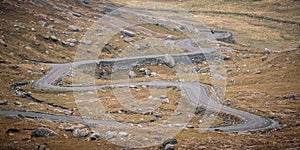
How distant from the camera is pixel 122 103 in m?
147

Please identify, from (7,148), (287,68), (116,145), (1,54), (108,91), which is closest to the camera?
(7,148)

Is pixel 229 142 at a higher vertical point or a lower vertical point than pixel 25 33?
lower

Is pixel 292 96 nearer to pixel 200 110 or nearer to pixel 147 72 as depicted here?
pixel 200 110

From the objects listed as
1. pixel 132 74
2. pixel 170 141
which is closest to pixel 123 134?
pixel 170 141

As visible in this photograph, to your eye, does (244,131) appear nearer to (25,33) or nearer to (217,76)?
(217,76)

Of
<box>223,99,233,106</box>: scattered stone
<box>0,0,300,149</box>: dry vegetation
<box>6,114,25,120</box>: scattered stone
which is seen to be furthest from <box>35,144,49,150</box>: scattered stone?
<box>223,99,233,106</box>: scattered stone

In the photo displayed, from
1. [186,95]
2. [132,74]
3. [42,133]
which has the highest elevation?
[132,74]

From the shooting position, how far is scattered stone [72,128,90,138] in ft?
349

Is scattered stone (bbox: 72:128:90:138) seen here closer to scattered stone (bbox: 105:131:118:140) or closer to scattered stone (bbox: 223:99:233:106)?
scattered stone (bbox: 105:131:118:140)

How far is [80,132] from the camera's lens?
107000 millimetres

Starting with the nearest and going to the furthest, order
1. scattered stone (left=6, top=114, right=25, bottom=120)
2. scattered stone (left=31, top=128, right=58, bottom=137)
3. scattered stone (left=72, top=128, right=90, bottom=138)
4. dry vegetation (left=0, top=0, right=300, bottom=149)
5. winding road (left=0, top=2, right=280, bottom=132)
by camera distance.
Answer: dry vegetation (left=0, top=0, right=300, bottom=149) < scattered stone (left=31, top=128, right=58, bottom=137) < scattered stone (left=72, top=128, right=90, bottom=138) < scattered stone (left=6, top=114, right=25, bottom=120) < winding road (left=0, top=2, right=280, bottom=132)

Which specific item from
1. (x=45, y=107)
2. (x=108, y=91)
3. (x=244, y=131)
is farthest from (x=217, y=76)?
(x=45, y=107)

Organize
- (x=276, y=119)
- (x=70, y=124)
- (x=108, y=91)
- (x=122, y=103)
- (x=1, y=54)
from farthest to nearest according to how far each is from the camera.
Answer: (x=1, y=54) → (x=108, y=91) → (x=122, y=103) → (x=276, y=119) → (x=70, y=124)

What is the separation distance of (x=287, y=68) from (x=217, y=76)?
30.8 metres
